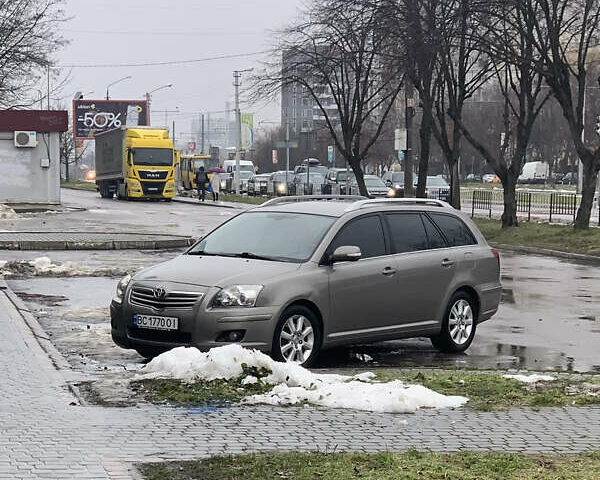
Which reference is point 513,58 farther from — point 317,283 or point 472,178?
point 472,178

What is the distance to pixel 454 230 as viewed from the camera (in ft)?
41.0

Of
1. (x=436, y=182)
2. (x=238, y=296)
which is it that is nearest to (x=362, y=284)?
(x=238, y=296)

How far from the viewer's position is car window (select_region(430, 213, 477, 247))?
40.4ft

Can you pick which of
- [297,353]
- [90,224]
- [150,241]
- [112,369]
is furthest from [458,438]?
[90,224]

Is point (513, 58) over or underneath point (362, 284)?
over

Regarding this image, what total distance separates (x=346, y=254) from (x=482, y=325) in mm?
3921

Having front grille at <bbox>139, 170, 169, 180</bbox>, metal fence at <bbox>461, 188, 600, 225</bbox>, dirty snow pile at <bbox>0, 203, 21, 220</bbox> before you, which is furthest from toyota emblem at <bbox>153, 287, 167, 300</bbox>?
front grille at <bbox>139, 170, 169, 180</bbox>

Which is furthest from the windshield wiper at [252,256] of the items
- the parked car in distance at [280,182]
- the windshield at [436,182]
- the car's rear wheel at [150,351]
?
the parked car in distance at [280,182]

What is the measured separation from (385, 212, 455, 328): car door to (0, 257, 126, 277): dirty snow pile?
8147 millimetres

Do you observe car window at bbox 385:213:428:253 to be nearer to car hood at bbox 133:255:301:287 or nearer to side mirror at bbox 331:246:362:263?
side mirror at bbox 331:246:362:263

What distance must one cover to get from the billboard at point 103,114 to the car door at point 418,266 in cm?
8855

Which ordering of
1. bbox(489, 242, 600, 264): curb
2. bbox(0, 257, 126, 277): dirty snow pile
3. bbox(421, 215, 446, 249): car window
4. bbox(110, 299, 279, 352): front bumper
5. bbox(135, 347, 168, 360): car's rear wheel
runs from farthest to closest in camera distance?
1. bbox(489, 242, 600, 264): curb
2. bbox(0, 257, 126, 277): dirty snow pile
3. bbox(421, 215, 446, 249): car window
4. bbox(135, 347, 168, 360): car's rear wheel
5. bbox(110, 299, 279, 352): front bumper

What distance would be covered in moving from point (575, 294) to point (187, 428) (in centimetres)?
1165

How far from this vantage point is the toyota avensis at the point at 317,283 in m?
9.98
